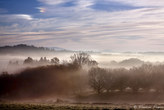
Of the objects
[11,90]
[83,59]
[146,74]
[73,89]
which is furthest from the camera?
[83,59]

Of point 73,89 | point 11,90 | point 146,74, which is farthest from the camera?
point 146,74

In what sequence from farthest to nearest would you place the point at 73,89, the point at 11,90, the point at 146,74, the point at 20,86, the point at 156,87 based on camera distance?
the point at 146,74, the point at 156,87, the point at 73,89, the point at 20,86, the point at 11,90

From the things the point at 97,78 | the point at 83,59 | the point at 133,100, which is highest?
the point at 83,59

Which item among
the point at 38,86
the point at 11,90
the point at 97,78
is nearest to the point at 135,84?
the point at 97,78

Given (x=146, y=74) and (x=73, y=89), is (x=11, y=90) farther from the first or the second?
(x=146, y=74)

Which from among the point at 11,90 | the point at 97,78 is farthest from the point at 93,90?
the point at 11,90

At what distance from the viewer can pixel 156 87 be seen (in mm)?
101375

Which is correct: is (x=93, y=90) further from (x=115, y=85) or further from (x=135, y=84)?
(x=135, y=84)

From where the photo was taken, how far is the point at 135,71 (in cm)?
11200

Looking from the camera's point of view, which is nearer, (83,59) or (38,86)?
(38,86)

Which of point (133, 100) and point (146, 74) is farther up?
point (146, 74)

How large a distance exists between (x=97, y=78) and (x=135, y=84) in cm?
1726

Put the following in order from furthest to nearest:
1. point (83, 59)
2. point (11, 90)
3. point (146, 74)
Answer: point (83, 59), point (146, 74), point (11, 90)

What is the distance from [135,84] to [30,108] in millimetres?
76471
